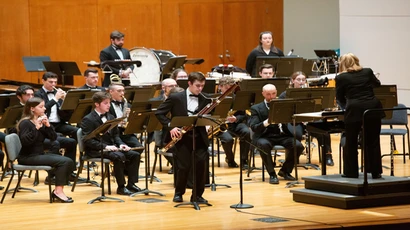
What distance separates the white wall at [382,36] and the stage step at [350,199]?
7.94 metres

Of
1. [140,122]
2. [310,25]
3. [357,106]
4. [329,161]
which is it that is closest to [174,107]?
[140,122]

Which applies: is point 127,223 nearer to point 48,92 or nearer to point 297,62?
point 48,92

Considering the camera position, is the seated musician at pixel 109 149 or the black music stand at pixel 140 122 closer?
the black music stand at pixel 140 122

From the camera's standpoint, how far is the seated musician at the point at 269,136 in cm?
959

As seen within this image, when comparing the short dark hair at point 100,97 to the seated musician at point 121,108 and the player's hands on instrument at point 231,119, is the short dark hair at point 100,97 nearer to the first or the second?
the seated musician at point 121,108

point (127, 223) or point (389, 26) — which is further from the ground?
point (389, 26)

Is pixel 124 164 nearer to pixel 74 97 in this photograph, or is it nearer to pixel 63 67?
pixel 74 97

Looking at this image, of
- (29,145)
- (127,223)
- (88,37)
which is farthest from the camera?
(88,37)

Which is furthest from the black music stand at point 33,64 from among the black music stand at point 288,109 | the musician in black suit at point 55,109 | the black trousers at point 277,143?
the black music stand at point 288,109

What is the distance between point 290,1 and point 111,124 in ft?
35.3

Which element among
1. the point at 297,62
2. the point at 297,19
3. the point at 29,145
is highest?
the point at 297,19

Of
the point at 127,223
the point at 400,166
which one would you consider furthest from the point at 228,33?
the point at 127,223

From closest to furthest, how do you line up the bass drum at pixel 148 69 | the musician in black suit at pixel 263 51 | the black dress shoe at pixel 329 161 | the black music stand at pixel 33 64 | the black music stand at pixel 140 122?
1. the black music stand at pixel 140 122
2. the black dress shoe at pixel 329 161
3. the musician in black suit at pixel 263 51
4. the bass drum at pixel 148 69
5. the black music stand at pixel 33 64

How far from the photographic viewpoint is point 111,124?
818cm
